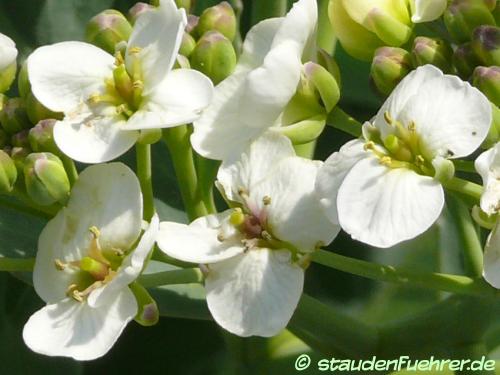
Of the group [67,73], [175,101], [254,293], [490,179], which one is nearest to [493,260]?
[490,179]

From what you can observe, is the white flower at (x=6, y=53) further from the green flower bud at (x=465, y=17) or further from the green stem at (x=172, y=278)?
the green flower bud at (x=465, y=17)

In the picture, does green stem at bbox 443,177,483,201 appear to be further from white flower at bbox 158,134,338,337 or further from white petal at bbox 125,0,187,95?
white petal at bbox 125,0,187,95

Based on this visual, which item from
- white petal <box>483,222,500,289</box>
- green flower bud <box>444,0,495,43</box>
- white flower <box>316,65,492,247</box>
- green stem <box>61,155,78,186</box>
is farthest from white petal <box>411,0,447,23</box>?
green stem <box>61,155,78,186</box>

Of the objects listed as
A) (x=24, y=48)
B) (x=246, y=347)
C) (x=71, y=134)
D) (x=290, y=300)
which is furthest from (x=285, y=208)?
(x=24, y=48)


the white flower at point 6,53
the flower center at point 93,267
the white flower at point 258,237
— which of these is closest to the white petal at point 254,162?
the white flower at point 258,237

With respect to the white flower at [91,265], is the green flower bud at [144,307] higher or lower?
lower

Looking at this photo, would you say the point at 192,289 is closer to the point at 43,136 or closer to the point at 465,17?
the point at 43,136
